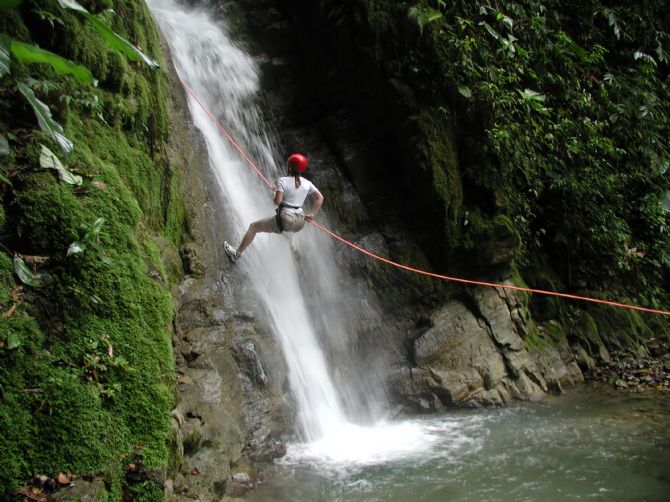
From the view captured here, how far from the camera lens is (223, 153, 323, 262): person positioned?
218 inches

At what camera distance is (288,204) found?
5660 millimetres

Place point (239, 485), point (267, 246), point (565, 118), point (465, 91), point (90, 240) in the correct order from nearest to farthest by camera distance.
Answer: point (90, 240)
point (239, 485)
point (267, 246)
point (465, 91)
point (565, 118)

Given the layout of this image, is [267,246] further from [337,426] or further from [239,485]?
[239,485]

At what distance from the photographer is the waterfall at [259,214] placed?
20.1 feet

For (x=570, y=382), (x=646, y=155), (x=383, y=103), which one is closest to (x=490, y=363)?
(x=570, y=382)

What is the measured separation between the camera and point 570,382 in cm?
807

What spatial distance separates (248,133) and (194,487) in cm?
579

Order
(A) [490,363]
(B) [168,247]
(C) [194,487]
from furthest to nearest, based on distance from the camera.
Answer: (A) [490,363]
(B) [168,247]
(C) [194,487]

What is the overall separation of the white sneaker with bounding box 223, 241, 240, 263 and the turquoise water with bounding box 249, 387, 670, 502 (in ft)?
7.47

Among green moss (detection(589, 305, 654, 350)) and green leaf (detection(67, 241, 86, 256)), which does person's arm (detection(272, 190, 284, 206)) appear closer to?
green leaf (detection(67, 241, 86, 256))

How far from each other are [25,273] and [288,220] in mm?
3090

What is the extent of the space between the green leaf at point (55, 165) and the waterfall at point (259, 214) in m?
2.70

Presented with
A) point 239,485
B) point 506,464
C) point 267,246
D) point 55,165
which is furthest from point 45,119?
point 506,464

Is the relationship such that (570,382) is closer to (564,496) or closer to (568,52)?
(564,496)
